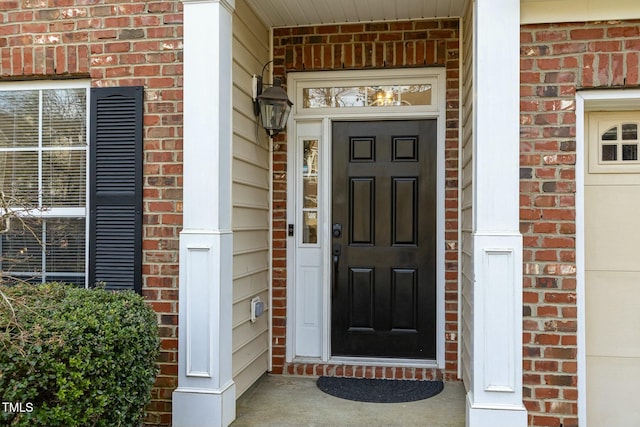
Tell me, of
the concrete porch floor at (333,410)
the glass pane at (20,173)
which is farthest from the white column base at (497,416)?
the glass pane at (20,173)

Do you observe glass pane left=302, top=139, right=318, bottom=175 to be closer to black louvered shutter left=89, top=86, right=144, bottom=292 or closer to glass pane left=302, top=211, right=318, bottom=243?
glass pane left=302, top=211, right=318, bottom=243

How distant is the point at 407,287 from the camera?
12.4ft

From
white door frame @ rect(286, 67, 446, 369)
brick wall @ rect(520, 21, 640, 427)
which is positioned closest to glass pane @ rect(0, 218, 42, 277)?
white door frame @ rect(286, 67, 446, 369)

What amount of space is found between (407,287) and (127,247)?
6.63 feet

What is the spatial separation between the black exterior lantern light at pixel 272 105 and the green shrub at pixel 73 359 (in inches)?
64.1

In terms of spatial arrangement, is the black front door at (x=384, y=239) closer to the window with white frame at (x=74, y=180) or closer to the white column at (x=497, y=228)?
the white column at (x=497, y=228)

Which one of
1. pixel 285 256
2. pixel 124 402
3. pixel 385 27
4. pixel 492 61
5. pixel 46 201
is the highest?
pixel 385 27

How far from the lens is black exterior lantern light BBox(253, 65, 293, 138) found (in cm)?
352

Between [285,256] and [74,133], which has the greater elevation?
[74,133]

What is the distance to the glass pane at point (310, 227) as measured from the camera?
12.9 ft

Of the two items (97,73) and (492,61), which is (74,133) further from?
(492,61)

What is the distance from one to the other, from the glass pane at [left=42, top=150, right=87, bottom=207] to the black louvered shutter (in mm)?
188

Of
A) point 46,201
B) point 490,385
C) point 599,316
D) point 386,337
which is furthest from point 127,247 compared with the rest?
point 599,316

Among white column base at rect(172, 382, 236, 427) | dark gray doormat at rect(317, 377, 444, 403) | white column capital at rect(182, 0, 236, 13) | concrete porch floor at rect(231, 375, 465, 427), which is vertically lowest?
concrete porch floor at rect(231, 375, 465, 427)
